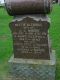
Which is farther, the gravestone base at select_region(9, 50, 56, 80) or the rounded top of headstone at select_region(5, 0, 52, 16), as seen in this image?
the gravestone base at select_region(9, 50, 56, 80)

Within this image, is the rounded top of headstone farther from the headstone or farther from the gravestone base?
the gravestone base

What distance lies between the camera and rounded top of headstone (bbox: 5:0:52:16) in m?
6.19

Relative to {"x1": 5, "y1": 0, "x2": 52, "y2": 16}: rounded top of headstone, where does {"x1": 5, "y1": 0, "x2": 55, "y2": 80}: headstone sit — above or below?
below

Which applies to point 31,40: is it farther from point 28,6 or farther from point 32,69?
point 28,6

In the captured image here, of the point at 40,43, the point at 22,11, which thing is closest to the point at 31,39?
the point at 40,43

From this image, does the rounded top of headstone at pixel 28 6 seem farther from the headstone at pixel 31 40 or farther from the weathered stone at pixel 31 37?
the weathered stone at pixel 31 37

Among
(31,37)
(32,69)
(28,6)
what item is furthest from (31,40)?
(28,6)

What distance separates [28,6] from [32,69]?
4.41 feet

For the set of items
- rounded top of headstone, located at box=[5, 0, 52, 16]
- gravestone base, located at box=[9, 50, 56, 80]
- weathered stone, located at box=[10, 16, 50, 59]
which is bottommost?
Result: gravestone base, located at box=[9, 50, 56, 80]

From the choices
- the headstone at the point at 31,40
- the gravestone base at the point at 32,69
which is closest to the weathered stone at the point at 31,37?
the headstone at the point at 31,40

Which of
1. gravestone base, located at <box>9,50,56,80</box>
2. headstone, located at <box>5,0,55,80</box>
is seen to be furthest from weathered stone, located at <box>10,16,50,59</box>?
gravestone base, located at <box>9,50,56,80</box>

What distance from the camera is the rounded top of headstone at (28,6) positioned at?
6.19 metres

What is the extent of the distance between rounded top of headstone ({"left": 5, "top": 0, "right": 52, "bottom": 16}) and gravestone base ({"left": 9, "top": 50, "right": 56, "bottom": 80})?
3.45 feet

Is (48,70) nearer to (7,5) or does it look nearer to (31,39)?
(31,39)
